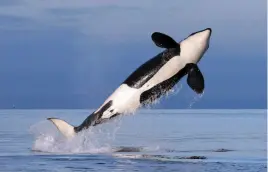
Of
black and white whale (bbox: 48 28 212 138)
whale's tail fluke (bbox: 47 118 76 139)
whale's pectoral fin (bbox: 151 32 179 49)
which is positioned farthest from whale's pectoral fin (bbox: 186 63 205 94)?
whale's tail fluke (bbox: 47 118 76 139)

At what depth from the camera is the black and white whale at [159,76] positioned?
1973cm

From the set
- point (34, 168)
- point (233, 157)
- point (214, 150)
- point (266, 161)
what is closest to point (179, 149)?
point (214, 150)

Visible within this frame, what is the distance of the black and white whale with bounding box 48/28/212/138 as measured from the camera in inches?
777

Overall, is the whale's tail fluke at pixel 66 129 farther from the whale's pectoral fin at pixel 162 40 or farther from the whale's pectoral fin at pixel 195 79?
the whale's pectoral fin at pixel 195 79

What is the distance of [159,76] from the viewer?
64.7 ft

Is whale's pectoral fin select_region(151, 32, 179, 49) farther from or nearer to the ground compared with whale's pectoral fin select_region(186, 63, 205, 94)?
farther from the ground

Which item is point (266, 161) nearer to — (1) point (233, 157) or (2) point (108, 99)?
(1) point (233, 157)

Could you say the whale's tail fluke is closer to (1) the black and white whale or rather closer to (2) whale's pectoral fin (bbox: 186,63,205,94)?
(1) the black and white whale

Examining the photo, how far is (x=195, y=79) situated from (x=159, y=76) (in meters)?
1.02

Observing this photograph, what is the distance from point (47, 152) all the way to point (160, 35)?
5.06 m

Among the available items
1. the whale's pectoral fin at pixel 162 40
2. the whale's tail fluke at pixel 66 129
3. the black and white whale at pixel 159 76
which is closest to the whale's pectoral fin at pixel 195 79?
the black and white whale at pixel 159 76

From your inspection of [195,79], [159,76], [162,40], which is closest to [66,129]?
[159,76]

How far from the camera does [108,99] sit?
67.4 feet

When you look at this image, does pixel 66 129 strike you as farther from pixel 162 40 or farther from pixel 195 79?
pixel 195 79
